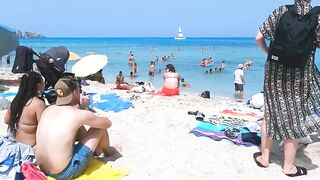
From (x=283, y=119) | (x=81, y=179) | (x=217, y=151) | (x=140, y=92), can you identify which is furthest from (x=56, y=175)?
(x=140, y=92)

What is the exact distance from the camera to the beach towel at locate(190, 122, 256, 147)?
452 centimetres

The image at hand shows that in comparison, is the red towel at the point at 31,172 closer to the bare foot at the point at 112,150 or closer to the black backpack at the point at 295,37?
the bare foot at the point at 112,150

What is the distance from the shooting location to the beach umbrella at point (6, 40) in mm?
10117

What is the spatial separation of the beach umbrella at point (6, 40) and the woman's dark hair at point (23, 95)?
7.18 metres

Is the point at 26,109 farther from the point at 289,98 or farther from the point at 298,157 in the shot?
the point at 298,157

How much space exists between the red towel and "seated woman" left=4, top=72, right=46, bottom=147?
17.1 inches

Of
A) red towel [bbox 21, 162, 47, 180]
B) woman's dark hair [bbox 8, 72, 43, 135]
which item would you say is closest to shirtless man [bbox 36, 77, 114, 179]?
red towel [bbox 21, 162, 47, 180]

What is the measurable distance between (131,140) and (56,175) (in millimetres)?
1396

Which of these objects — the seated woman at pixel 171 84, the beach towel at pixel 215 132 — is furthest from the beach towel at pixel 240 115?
the seated woman at pixel 171 84

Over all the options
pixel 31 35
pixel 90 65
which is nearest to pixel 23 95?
pixel 90 65

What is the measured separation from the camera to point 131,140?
4.62 meters

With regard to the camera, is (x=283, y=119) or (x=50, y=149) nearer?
(x=50, y=149)

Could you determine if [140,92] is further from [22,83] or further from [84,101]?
[22,83]

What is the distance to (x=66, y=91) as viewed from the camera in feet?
11.2
